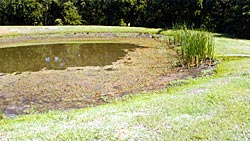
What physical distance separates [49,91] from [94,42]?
13853 millimetres

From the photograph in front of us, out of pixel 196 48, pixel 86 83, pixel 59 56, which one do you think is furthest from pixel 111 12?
pixel 86 83

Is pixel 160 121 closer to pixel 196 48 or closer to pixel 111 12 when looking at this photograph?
pixel 196 48

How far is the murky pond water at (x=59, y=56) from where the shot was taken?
1660cm

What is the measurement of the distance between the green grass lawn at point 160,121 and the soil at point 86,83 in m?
2.03

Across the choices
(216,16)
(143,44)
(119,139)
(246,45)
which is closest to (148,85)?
(119,139)

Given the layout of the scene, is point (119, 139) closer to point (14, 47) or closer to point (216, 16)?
point (14, 47)

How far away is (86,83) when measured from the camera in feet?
40.6

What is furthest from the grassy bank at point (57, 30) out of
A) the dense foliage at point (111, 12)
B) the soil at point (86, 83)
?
the soil at point (86, 83)

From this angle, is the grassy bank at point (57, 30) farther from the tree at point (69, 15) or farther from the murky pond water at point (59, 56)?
the murky pond water at point (59, 56)

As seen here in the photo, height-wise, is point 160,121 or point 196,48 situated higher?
point 196,48

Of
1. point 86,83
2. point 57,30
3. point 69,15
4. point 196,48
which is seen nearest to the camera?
point 86,83

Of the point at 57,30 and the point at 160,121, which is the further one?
the point at 57,30

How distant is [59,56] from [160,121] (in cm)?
1365

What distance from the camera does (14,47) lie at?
23719mm
